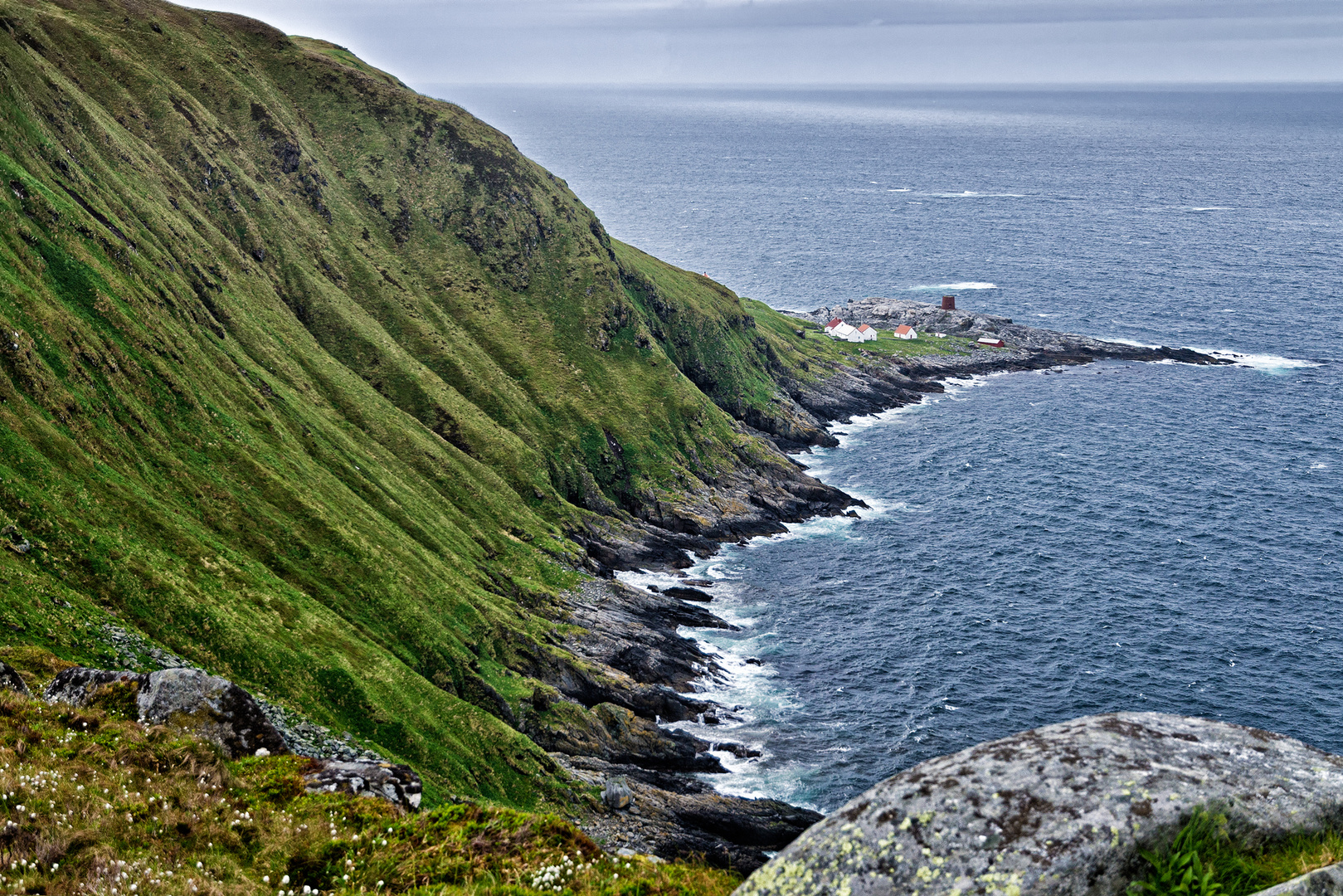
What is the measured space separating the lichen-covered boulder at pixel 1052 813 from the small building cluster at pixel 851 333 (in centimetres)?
17526

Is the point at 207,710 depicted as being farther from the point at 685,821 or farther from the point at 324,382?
the point at 324,382

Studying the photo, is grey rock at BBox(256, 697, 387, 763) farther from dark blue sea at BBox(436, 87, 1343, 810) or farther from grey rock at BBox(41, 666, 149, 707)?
dark blue sea at BBox(436, 87, 1343, 810)

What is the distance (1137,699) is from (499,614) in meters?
55.3

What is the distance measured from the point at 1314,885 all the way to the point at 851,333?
17927 cm

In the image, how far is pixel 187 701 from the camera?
25.8 m

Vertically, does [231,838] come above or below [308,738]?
above

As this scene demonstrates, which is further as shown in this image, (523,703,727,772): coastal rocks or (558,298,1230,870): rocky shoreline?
(523,703,727,772): coastal rocks

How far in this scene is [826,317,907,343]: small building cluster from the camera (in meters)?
186

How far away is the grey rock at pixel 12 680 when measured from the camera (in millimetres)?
24953

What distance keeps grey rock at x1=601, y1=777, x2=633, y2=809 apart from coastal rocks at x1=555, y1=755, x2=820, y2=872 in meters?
0.31

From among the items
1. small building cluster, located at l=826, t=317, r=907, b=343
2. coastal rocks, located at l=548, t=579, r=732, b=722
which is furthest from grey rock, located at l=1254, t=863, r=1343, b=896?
small building cluster, located at l=826, t=317, r=907, b=343

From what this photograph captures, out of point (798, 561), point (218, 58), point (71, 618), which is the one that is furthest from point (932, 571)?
point (218, 58)

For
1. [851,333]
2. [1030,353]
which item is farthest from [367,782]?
[1030,353]

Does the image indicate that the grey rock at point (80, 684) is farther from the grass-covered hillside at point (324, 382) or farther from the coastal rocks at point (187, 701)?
the grass-covered hillside at point (324, 382)
